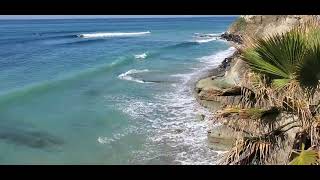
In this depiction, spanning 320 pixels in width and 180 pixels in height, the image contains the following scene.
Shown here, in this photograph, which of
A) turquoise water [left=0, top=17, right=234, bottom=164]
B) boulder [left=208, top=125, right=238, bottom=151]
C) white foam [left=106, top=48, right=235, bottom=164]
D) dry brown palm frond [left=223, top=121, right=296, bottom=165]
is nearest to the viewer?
dry brown palm frond [left=223, top=121, right=296, bottom=165]

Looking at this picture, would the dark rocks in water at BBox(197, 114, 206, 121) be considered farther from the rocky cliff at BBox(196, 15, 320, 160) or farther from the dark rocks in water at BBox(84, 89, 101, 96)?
the dark rocks in water at BBox(84, 89, 101, 96)

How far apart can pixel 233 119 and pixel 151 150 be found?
11461 mm

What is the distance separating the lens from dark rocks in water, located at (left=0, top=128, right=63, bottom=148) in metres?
17.6

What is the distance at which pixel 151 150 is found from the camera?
1580 cm

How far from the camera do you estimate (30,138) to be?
18391 millimetres

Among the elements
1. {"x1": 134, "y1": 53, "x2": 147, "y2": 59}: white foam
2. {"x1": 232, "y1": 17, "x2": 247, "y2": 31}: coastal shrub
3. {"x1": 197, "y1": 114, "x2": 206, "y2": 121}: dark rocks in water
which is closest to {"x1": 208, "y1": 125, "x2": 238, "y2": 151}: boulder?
{"x1": 197, "y1": 114, "x2": 206, "y2": 121}: dark rocks in water

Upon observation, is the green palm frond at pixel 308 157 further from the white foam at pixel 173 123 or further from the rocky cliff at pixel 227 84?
the white foam at pixel 173 123

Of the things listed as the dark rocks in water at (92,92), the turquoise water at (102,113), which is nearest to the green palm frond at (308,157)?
the turquoise water at (102,113)

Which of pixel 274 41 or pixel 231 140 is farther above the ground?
pixel 274 41

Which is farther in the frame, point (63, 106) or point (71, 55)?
point (71, 55)

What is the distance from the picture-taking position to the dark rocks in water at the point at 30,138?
17641mm
